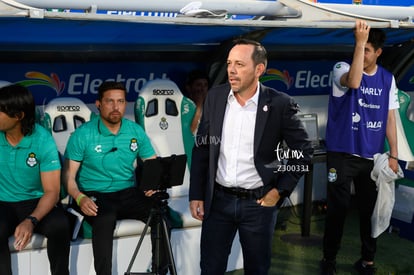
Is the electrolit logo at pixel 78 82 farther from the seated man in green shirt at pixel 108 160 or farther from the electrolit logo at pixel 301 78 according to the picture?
the electrolit logo at pixel 301 78

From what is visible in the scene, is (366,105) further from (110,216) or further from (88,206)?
(88,206)

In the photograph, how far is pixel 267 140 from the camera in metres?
3.27

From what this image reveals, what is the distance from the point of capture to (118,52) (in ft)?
16.6

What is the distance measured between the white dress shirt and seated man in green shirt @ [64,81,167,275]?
42.0 inches

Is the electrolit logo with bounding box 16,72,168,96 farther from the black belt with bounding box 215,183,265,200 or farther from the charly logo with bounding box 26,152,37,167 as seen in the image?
the black belt with bounding box 215,183,265,200

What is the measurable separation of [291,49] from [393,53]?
3.36 feet

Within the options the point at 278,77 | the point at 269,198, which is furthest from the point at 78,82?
the point at 269,198

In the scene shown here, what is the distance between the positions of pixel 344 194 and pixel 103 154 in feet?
5.51

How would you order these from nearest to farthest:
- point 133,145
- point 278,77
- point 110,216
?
point 110,216 → point 133,145 → point 278,77

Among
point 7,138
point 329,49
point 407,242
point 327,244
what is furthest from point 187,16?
point 407,242

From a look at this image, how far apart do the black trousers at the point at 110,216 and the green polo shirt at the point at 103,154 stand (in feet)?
0.23

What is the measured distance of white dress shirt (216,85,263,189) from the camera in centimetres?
326

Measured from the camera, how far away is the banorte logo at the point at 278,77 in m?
6.03

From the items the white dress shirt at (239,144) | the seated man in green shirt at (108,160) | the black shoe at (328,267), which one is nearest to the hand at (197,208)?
the white dress shirt at (239,144)
